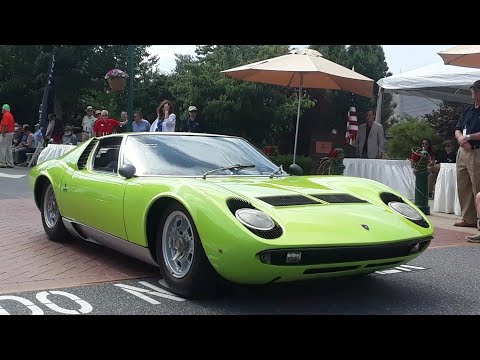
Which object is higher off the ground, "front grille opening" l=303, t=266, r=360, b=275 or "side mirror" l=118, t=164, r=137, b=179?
"side mirror" l=118, t=164, r=137, b=179

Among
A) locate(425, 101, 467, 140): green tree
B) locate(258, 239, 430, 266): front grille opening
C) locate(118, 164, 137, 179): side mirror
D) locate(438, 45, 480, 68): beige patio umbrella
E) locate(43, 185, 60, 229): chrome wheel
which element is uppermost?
locate(438, 45, 480, 68): beige patio umbrella

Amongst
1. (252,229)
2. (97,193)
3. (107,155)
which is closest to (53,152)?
(107,155)

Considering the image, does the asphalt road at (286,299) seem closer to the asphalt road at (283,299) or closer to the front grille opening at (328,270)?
the asphalt road at (283,299)

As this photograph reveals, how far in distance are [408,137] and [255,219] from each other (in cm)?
1610

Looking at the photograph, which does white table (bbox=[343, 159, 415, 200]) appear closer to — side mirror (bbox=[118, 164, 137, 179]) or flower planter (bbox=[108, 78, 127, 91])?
side mirror (bbox=[118, 164, 137, 179])

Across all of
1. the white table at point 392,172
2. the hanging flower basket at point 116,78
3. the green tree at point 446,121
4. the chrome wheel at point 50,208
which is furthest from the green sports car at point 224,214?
the green tree at point 446,121

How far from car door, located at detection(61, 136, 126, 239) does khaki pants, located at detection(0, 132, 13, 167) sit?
38.4 ft

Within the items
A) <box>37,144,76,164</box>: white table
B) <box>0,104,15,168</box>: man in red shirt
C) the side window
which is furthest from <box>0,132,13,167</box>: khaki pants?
the side window

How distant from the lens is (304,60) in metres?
9.79

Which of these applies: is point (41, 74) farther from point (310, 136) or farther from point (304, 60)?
point (304, 60)

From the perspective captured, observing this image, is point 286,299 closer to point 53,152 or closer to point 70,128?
point 53,152

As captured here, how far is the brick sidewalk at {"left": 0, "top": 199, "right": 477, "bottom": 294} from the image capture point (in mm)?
4254
